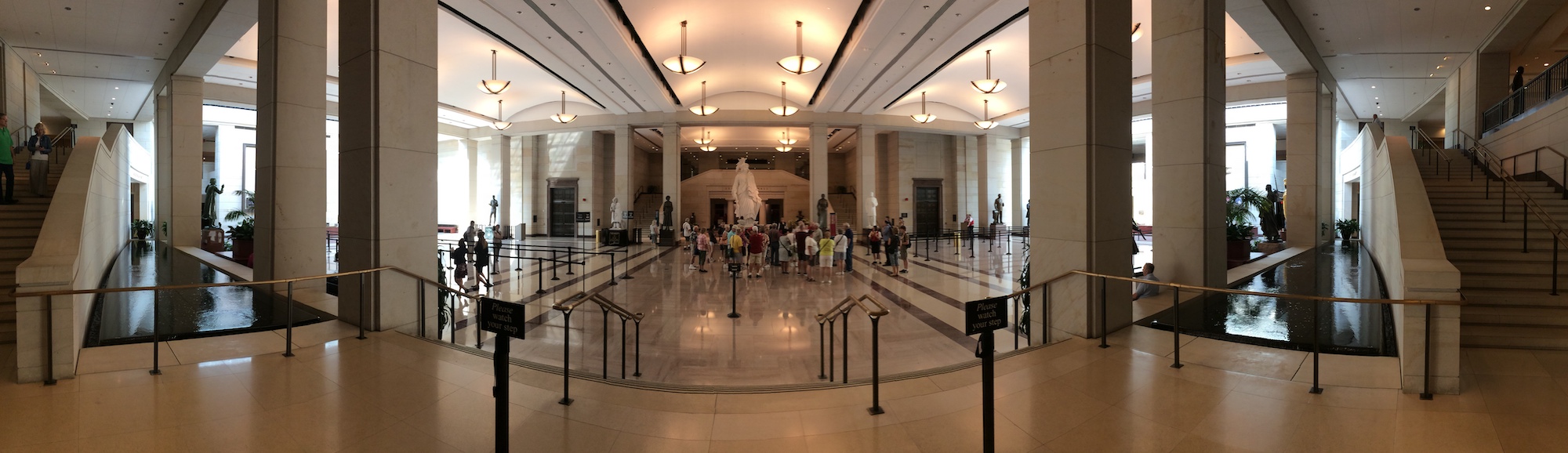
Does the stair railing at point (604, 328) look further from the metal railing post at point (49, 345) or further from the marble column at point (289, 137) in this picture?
the marble column at point (289, 137)

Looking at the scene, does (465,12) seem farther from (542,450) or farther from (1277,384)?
(1277,384)

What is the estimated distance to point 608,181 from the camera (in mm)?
29406

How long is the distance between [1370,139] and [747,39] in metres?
14.1

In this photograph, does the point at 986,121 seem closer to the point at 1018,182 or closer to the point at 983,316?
the point at 1018,182

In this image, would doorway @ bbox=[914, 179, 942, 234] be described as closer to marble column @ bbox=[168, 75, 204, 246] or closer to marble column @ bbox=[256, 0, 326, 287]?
marble column @ bbox=[256, 0, 326, 287]

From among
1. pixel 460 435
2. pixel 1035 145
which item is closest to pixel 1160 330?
pixel 1035 145

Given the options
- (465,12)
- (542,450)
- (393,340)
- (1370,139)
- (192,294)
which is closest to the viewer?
(542,450)

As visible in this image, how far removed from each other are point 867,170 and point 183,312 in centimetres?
2266

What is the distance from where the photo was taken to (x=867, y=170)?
26.1 metres

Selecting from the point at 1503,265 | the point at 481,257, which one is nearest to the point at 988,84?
the point at 1503,265

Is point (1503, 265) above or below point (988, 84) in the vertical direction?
below

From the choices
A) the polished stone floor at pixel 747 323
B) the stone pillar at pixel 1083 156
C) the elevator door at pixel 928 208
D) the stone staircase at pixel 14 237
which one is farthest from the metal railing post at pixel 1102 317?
the elevator door at pixel 928 208

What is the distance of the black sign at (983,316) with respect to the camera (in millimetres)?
3115

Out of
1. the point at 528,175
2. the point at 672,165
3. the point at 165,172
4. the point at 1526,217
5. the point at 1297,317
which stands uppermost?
the point at 672,165
